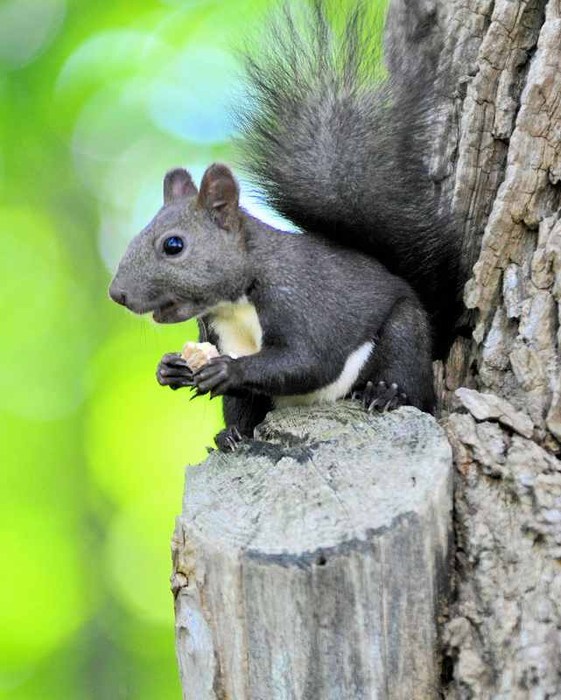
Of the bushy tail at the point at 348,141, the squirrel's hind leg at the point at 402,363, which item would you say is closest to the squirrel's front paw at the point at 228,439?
the squirrel's hind leg at the point at 402,363

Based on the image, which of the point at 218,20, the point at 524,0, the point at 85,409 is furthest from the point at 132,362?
the point at 524,0

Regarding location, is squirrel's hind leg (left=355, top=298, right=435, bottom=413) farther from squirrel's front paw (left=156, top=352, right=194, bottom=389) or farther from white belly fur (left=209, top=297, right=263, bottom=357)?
squirrel's front paw (left=156, top=352, right=194, bottom=389)

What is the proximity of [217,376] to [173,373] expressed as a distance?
11 centimetres

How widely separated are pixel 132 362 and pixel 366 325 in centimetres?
285

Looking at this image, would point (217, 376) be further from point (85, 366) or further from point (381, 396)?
point (85, 366)

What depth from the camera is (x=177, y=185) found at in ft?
8.69

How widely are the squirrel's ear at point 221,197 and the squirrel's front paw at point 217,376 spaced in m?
0.42

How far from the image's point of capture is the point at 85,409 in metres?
5.15

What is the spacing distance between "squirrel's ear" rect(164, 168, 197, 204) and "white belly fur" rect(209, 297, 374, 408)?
15.0 inches

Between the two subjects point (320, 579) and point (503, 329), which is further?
point (503, 329)

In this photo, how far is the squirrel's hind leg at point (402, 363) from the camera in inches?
89.9

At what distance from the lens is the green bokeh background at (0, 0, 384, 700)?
5027 millimetres

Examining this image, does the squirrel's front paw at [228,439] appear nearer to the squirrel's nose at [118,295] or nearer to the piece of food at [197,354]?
the piece of food at [197,354]

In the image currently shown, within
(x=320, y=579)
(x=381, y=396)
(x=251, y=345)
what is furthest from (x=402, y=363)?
(x=320, y=579)
